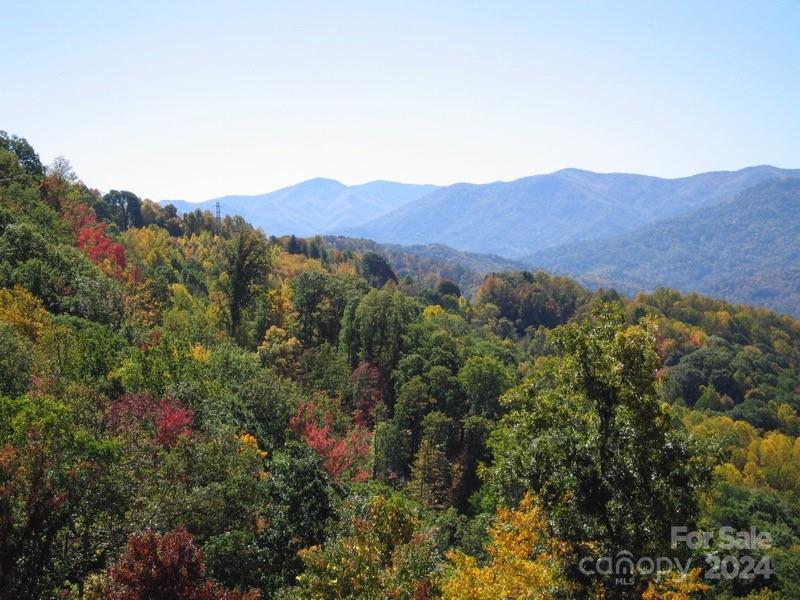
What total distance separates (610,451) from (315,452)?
20163 millimetres

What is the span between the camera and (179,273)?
264 ft

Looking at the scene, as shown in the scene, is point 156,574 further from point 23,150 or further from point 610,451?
point 23,150

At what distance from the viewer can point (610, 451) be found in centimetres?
1274

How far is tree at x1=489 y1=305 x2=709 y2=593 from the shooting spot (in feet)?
40.8

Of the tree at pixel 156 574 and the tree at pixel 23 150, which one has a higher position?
the tree at pixel 23 150

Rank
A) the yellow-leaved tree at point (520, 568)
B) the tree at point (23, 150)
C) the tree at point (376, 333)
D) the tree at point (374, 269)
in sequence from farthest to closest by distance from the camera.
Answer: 1. the tree at point (374, 269)
2. the tree at point (23, 150)
3. the tree at point (376, 333)
4. the yellow-leaved tree at point (520, 568)

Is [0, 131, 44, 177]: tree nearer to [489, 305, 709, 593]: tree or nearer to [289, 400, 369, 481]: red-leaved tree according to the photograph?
[289, 400, 369, 481]: red-leaved tree

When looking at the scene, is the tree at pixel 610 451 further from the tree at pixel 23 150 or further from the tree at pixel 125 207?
the tree at pixel 125 207

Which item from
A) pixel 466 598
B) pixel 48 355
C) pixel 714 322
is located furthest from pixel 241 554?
pixel 714 322

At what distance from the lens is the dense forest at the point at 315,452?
1291 cm

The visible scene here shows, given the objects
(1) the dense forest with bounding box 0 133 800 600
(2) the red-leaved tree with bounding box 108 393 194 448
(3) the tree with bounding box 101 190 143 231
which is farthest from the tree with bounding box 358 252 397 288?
(2) the red-leaved tree with bounding box 108 393 194 448

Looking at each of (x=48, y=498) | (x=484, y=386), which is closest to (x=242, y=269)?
(x=484, y=386)

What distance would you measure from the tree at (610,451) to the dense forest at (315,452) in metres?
0.04

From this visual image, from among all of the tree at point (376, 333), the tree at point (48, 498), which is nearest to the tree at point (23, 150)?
the tree at point (376, 333)
